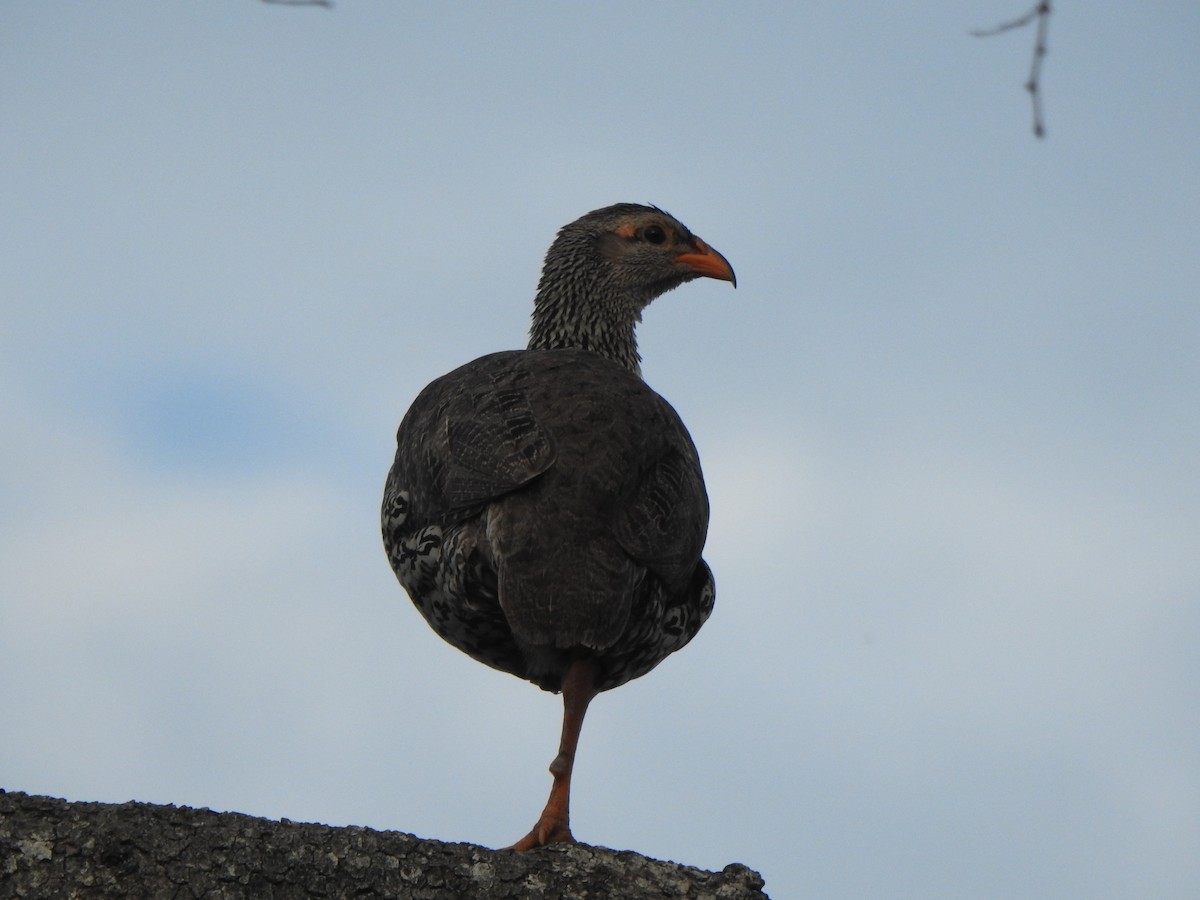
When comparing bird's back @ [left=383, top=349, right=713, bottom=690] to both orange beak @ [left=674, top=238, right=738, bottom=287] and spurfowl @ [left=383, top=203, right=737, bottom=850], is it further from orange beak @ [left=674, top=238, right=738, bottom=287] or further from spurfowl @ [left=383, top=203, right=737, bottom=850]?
orange beak @ [left=674, top=238, right=738, bottom=287]

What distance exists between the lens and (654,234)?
9805mm

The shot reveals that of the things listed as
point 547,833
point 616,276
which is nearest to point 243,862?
point 547,833

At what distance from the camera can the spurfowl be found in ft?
19.0

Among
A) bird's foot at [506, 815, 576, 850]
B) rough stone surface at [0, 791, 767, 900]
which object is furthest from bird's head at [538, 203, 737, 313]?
rough stone surface at [0, 791, 767, 900]

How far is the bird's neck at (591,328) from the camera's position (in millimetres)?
9555

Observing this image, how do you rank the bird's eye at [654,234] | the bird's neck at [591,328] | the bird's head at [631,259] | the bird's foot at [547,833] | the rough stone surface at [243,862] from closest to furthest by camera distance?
the rough stone surface at [243,862] < the bird's foot at [547,833] < the bird's neck at [591,328] < the bird's head at [631,259] < the bird's eye at [654,234]

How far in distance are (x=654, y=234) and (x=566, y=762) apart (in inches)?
183

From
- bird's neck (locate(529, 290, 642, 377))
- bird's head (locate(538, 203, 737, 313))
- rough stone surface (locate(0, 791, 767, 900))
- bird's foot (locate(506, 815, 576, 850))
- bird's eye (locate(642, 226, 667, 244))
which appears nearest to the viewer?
rough stone surface (locate(0, 791, 767, 900))

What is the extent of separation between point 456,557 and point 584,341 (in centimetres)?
360

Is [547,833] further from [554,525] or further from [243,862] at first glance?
[243,862]

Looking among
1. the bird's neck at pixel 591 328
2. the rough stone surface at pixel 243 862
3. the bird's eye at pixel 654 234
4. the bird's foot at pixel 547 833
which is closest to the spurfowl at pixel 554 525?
the bird's foot at pixel 547 833

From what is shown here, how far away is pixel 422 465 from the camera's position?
662cm

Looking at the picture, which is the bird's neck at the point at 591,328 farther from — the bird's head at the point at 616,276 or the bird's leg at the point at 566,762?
the bird's leg at the point at 566,762

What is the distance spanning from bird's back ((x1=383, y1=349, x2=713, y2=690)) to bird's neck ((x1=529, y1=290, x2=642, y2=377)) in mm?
2447
